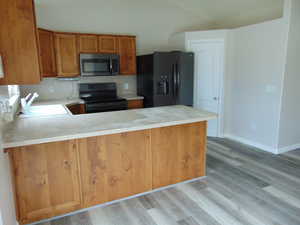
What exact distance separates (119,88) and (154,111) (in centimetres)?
222

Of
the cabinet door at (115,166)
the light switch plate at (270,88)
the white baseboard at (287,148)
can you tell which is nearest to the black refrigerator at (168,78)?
the light switch plate at (270,88)

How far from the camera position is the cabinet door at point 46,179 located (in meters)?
2.02

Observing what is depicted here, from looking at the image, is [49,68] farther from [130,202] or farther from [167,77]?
[130,202]

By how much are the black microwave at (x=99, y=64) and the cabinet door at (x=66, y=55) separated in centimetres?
14

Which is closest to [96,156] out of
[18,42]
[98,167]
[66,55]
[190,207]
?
[98,167]

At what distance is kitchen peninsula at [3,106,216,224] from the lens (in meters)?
2.03

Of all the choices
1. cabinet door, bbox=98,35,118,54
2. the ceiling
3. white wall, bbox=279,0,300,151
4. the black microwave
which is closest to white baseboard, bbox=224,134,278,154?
white wall, bbox=279,0,300,151

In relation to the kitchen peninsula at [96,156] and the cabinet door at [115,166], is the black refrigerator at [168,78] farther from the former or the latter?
the cabinet door at [115,166]

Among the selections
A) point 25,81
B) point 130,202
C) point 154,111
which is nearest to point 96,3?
point 154,111

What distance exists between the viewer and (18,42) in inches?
72.3

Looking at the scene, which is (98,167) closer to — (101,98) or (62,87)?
(101,98)

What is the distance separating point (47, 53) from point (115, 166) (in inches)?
102

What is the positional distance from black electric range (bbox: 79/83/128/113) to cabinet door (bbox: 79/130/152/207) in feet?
6.29

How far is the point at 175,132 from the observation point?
8.67 ft
